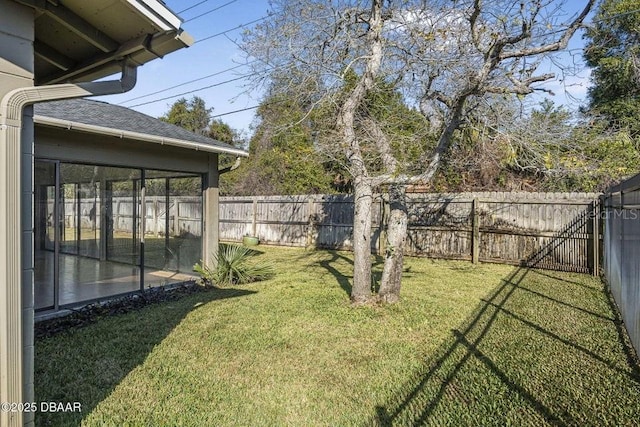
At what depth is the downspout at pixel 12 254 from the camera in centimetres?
214

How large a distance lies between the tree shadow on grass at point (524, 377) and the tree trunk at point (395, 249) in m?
1.23

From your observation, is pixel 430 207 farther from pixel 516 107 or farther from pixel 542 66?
pixel 542 66

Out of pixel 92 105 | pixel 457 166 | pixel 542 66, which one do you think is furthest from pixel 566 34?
pixel 92 105

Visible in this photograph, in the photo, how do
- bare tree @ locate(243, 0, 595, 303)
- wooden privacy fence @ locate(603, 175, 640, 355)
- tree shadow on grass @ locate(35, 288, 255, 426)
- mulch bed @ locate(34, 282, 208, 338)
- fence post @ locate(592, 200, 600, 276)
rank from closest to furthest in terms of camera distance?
tree shadow on grass @ locate(35, 288, 255, 426) < wooden privacy fence @ locate(603, 175, 640, 355) < mulch bed @ locate(34, 282, 208, 338) < bare tree @ locate(243, 0, 595, 303) < fence post @ locate(592, 200, 600, 276)

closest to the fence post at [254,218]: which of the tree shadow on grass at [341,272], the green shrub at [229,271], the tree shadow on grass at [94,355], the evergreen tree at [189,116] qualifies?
the tree shadow on grass at [341,272]

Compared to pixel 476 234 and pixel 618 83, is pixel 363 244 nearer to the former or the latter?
pixel 476 234

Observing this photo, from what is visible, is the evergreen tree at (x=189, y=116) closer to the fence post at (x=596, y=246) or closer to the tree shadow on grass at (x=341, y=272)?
the tree shadow on grass at (x=341, y=272)

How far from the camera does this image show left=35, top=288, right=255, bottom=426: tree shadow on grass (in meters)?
3.29

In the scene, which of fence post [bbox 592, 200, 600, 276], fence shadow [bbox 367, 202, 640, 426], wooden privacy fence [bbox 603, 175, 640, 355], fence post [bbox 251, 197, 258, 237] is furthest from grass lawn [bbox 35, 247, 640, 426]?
fence post [bbox 251, 197, 258, 237]

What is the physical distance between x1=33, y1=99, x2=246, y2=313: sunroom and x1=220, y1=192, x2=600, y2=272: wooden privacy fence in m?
5.57

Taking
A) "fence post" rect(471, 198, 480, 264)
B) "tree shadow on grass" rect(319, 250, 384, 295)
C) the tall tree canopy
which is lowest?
"tree shadow on grass" rect(319, 250, 384, 295)

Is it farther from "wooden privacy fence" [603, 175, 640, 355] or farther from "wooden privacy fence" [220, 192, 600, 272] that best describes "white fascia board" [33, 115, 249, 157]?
"wooden privacy fence" [603, 175, 640, 355]

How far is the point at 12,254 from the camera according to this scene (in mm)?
2170

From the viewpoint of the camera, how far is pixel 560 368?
386 cm
